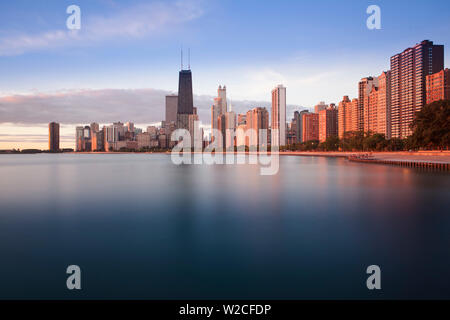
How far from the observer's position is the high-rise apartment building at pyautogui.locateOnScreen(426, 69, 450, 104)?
14450 cm

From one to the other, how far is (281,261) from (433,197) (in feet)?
55.0

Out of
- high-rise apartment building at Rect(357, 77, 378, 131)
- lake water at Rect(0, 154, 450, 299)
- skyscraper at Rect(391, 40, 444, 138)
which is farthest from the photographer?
high-rise apartment building at Rect(357, 77, 378, 131)

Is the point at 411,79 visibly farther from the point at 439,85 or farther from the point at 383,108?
the point at 439,85

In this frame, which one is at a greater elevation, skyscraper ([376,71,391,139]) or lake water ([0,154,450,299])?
skyscraper ([376,71,391,139])

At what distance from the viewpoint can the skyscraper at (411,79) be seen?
6476 inches

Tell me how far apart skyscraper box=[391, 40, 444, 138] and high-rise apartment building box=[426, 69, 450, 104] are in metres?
8.51

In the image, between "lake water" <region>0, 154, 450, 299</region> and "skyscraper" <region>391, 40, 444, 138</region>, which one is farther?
"skyscraper" <region>391, 40, 444, 138</region>

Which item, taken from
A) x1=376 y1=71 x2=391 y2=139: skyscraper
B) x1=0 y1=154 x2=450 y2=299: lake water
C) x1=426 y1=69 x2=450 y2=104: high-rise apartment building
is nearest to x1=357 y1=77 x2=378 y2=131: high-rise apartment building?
x1=376 y1=71 x2=391 y2=139: skyscraper

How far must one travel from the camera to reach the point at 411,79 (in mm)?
169000

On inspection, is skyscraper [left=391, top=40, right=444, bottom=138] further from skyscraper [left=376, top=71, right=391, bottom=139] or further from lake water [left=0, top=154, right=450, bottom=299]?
lake water [left=0, top=154, right=450, bottom=299]

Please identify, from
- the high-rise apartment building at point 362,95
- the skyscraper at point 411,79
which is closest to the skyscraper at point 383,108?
the skyscraper at point 411,79

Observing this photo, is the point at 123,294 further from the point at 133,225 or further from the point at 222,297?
the point at 133,225

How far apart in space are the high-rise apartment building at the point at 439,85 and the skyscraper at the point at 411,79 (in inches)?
335

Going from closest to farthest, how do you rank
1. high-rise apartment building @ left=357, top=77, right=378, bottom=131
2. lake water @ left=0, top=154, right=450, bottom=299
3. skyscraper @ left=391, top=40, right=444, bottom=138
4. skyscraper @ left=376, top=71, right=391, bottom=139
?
lake water @ left=0, top=154, right=450, bottom=299 < skyscraper @ left=391, top=40, right=444, bottom=138 < skyscraper @ left=376, top=71, right=391, bottom=139 < high-rise apartment building @ left=357, top=77, right=378, bottom=131
